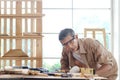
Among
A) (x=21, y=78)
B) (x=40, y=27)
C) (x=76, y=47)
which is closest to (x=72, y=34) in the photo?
(x=76, y=47)

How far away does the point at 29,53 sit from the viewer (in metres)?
4.41

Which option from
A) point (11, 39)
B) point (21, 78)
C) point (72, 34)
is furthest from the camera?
point (11, 39)

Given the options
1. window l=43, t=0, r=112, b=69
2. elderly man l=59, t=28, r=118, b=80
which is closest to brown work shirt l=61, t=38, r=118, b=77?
elderly man l=59, t=28, r=118, b=80

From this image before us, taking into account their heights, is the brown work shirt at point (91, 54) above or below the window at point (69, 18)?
below

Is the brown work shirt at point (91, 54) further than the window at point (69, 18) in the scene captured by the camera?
No

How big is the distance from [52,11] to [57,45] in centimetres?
62

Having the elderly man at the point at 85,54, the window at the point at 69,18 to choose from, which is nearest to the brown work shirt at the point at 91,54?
the elderly man at the point at 85,54

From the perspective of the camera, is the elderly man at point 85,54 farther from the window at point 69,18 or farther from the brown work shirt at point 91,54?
the window at point 69,18

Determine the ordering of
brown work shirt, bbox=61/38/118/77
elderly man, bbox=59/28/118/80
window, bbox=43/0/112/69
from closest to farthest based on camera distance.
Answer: elderly man, bbox=59/28/118/80 → brown work shirt, bbox=61/38/118/77 → window, bbox=43/0/112/69

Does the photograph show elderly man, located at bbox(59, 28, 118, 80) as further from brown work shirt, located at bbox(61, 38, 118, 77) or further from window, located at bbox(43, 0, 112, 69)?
window, located at bbox(43, 0, 112, 69)

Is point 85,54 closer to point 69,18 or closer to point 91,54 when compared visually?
point 91,54

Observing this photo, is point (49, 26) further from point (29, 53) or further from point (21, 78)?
point (21, 78)

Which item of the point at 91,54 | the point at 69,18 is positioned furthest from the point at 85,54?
the point at 69,18

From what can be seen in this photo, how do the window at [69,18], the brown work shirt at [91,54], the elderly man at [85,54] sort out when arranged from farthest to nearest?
the window at [69,18]
the brown work shirt at [91,54]
the elderly man at [85,54]
